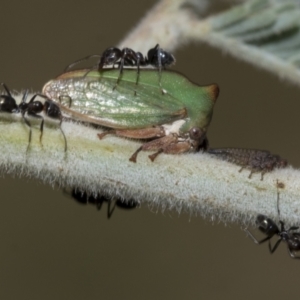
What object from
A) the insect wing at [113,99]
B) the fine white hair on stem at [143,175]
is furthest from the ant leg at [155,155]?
the insect wing at [113,99]

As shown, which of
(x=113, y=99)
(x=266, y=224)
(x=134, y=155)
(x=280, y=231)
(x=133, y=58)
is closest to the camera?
(x=134, y=155)

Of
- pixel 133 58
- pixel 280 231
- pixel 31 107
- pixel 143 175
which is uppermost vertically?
pixel 133 58

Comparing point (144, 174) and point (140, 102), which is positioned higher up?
point (140, 102)

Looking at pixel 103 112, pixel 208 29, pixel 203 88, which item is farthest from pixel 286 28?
pixel 103 112

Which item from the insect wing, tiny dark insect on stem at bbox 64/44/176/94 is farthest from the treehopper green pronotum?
tiny dark insect on stem at bbox 64/44/176/94

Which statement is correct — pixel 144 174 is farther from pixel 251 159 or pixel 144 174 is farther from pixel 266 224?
pixel 266 224

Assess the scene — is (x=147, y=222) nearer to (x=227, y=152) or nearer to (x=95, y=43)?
(x=95, y=43)

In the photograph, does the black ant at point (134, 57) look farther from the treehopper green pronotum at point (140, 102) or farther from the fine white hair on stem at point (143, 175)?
the fine white hair on stem at point (143, 175)

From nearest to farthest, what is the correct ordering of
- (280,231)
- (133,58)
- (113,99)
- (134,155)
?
(134,155) → (113,99) → (133,58) → (280,231)

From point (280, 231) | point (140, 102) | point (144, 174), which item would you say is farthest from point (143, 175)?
point (280, 231)
